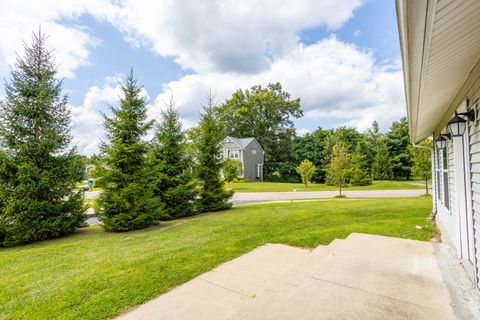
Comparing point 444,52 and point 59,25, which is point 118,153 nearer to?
point 59,25

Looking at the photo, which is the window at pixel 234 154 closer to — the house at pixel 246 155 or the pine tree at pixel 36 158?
the house at pixel 246 155

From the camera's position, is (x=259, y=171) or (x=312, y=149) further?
(x=312, y=149)

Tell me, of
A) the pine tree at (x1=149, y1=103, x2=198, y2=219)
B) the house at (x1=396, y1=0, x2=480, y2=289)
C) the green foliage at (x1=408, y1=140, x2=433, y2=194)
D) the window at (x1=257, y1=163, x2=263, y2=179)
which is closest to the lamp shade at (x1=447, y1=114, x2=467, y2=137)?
the house at (x1=396, y1=0, x2=480, y2=289)

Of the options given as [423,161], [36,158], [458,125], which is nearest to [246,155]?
[423,161]

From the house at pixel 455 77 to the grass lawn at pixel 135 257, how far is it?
240cm

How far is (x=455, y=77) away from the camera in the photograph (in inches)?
105

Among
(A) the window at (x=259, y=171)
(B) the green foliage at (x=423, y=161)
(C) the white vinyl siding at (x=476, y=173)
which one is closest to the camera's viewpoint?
(C) the white vinyl siding at (x=476, y=173)

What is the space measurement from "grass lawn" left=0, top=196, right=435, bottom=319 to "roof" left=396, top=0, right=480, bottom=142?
12.2 ft

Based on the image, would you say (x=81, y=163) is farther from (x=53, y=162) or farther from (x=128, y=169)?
(x=128, y=169)

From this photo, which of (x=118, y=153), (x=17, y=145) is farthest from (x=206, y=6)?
(x=17, y=145)

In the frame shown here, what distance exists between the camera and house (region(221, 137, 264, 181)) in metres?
31.2

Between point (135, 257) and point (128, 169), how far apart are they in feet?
12.9

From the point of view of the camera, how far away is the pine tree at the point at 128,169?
7.64 m

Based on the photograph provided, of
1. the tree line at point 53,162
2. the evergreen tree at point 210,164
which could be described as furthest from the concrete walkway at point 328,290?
the evergreen tree at point 210,164
